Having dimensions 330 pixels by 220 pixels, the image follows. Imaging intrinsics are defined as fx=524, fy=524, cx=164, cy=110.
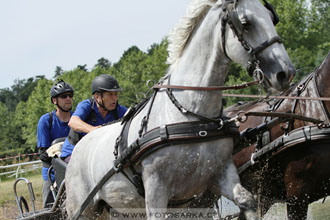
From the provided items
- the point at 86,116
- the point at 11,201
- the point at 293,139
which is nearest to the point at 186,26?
the point at 293,139

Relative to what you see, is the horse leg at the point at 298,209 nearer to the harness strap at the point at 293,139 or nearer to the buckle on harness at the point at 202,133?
the harness strap at the point at 293,139

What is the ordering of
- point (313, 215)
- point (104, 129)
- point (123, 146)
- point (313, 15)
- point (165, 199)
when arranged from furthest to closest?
1. point (313, 15)
2. point (313, 215)
3. point (104, 129)
4. point (123, 146)
5. point (165, 199)

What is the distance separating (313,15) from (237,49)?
3103cm

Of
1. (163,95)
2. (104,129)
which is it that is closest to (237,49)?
(163,95)

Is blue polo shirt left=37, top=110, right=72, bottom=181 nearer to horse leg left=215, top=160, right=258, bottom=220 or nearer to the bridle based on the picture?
horse leg left=215, top=160, right=258, bottom=220

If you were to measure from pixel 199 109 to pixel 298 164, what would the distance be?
1.49 meters

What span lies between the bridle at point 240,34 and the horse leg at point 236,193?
0.84 meters

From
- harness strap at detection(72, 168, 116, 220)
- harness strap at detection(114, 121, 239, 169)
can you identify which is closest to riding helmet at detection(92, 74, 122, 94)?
harness strap at detection(72, 168, 116, 220)

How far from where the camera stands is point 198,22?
411cm

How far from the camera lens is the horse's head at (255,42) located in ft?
11.9

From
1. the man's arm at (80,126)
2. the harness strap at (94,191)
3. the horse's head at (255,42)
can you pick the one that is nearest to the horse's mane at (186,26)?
the horse's head at (255,42)

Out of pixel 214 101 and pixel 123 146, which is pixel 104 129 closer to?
pixel 123 146

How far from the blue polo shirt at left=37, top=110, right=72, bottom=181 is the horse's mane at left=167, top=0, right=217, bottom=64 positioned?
2860mm

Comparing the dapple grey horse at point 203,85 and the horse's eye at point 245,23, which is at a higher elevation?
the horse's eye at point 245,23
